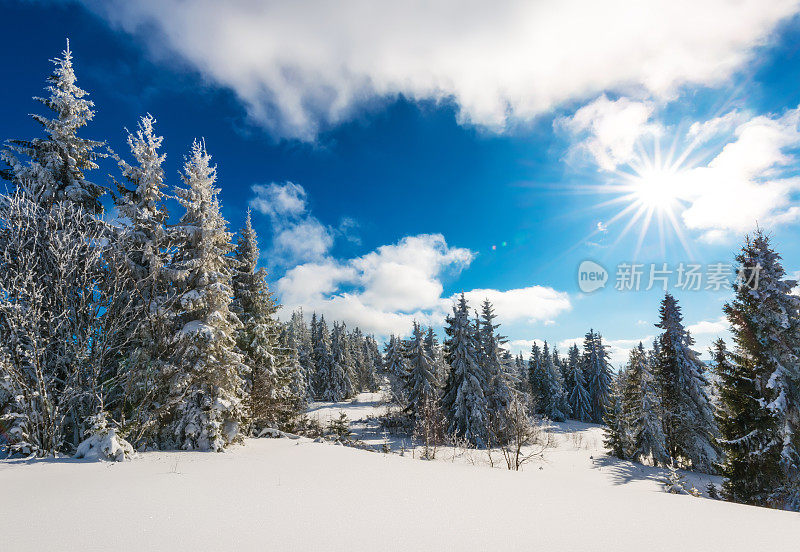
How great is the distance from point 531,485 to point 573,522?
264cm

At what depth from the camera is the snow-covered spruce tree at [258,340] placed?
18.7 meters

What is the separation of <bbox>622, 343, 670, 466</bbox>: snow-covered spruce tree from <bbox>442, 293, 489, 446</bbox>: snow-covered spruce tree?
1089cm

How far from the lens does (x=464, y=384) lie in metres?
29.7

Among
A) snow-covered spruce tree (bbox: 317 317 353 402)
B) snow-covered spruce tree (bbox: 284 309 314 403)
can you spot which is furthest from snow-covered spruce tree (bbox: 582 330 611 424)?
snow-covered spruce tree (bbox: 284 309 314 403)

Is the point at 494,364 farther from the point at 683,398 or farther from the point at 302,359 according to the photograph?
the point at 302,359

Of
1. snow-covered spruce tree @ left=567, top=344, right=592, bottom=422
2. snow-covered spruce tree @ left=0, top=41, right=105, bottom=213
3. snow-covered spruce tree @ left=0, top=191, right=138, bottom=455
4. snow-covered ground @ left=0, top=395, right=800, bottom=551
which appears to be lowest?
snow-covered spruce tree @ left=567, top=344, right=592, bottom=422

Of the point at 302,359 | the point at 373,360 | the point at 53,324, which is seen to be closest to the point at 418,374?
the point at 53,324

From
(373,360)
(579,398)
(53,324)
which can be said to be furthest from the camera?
(373,360)

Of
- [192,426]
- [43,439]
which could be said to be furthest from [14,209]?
[192,426]

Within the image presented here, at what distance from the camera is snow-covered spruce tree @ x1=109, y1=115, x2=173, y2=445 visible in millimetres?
12664

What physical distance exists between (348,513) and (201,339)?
37.1ft

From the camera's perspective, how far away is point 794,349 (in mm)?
13484

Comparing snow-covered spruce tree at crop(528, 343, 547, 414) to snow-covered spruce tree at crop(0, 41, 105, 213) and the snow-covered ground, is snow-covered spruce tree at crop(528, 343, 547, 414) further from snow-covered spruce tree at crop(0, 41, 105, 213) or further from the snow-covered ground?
snow-covered spruce tree at crop(0, 41, 105, 213)

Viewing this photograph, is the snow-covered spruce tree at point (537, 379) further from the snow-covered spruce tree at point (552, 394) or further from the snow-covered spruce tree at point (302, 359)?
the snow-covered spruce tree at point (302, 359)
